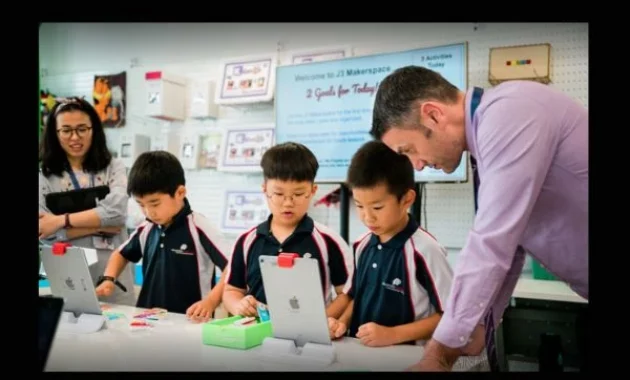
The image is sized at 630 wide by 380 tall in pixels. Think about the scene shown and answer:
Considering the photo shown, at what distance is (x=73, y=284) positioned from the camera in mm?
1647

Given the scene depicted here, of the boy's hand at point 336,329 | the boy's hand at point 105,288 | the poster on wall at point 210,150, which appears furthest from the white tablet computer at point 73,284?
the poster on wall at point 210,150

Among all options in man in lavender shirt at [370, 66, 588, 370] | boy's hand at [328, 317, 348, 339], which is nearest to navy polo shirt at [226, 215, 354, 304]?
boy's hand at [328, 317, 348, 339]

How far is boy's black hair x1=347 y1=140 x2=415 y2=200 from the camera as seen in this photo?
5.37ft

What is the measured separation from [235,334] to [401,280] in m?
0.50

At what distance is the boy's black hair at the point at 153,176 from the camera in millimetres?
1944

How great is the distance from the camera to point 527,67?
8.48 ft

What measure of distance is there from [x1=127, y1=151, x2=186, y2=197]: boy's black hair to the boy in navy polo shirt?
68 centimetres

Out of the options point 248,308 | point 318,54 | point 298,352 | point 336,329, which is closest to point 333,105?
point 318,54

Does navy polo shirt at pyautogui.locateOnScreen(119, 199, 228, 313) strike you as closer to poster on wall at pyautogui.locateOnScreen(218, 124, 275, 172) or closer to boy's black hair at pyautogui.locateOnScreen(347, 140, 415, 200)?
boy's black hair at pyautogui.locateOnScreen(347, 140, 415, 200)

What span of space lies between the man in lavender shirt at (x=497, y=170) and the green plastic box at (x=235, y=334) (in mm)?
423

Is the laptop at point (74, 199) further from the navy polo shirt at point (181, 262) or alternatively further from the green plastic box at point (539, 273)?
the green plastic box at point (539, 273)

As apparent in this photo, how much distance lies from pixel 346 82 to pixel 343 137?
275 mm
